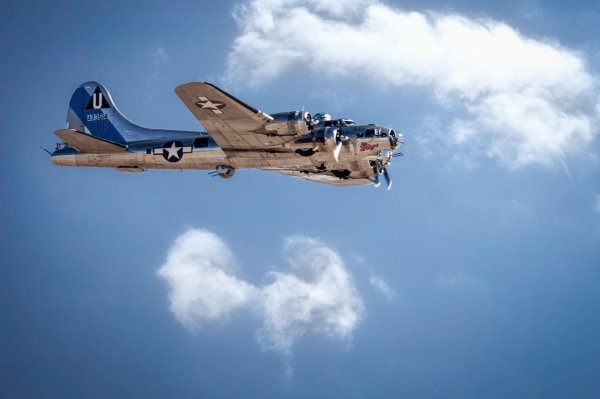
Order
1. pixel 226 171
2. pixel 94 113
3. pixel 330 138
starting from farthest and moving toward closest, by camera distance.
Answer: pixel 94 113
pixel 226 171
pixel 330 138

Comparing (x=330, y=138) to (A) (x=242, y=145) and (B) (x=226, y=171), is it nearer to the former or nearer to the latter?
(A) (x=242, y=145)

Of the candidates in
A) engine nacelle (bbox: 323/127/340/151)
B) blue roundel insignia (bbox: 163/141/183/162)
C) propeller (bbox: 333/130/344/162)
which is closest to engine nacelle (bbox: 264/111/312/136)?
engine nacelle (bbox: 323/127/340/151)

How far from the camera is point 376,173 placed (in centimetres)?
4838

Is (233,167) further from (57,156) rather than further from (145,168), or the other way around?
(57,156)

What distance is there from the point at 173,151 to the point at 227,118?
6.89 m

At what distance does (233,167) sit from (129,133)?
9.51 metres

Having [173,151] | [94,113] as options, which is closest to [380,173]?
[173,151]

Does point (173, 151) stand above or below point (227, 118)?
below

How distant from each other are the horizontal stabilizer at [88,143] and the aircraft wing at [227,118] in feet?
26.8

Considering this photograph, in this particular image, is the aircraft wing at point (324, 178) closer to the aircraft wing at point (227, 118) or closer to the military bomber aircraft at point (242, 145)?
the military bomber aircraft at point (242, 145)

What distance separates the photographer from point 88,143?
4741 cm

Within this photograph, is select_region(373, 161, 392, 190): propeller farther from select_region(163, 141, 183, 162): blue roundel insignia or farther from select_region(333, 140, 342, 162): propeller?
select_region(163, 141, 183, 162): blue roundel insignia

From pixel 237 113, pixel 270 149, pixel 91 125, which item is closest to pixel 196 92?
pixel 237 113

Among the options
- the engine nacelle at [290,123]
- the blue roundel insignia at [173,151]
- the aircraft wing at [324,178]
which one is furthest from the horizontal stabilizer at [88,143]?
the engine nacelle at [290,123]
